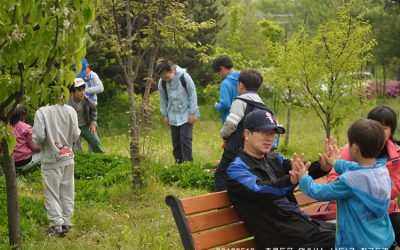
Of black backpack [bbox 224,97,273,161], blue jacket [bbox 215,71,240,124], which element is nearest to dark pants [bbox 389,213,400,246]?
black backpack [bbox 224,97,273,161]

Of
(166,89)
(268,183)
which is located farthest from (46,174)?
(166,89)

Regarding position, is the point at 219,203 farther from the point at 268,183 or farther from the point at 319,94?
the point at 319,94

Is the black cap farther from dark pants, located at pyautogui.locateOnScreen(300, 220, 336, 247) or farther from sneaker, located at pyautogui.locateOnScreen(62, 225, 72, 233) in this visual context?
sneaker, located at pyautogui.locateOnScreen(62, 225, 72, 233)

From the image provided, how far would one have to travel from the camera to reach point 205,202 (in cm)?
415

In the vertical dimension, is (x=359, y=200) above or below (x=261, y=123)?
below

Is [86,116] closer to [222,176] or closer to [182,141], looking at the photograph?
[182,141]

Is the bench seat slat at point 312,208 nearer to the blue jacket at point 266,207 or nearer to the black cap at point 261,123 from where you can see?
A: the blue jacket at point 266,207

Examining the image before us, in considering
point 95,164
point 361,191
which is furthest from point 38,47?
point 95,164

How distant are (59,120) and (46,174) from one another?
21.7 inches

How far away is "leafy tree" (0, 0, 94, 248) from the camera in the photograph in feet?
13.0

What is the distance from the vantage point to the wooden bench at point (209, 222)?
12.9ft

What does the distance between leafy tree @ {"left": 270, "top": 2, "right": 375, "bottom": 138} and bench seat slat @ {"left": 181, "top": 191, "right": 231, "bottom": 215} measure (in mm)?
7793

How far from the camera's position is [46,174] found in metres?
6.24

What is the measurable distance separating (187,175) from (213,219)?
4.72 meters
